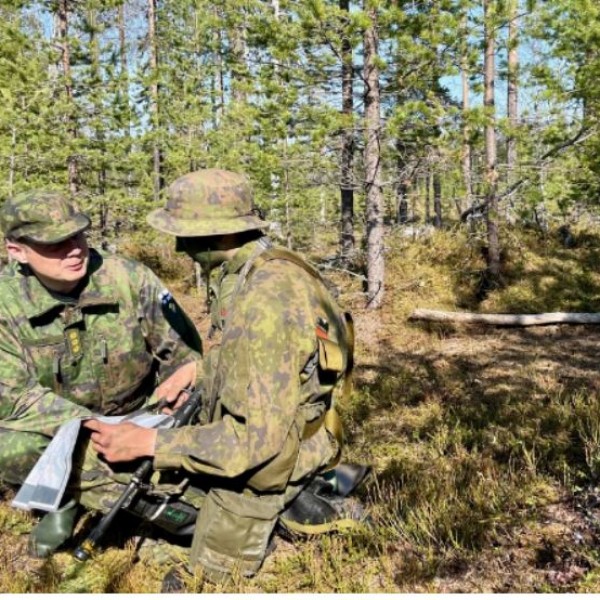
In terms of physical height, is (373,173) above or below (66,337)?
above

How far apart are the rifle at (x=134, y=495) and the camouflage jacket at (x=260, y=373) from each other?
0.26m

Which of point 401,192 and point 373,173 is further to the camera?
point 401,192

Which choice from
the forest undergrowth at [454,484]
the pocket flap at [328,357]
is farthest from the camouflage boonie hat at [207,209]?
the forest undergrowth at [454,484]

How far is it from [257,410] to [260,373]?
0.15 m

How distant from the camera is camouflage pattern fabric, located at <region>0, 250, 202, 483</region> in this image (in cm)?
290

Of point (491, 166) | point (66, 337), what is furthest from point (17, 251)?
point (491, 166)

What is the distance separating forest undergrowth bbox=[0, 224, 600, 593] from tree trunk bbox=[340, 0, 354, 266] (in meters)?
2.75

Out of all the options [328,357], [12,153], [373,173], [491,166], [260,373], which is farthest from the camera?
[12,153]

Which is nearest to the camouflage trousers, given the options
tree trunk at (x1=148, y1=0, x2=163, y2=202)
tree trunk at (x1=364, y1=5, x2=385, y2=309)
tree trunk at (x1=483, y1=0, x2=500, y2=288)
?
tree trunk at (x1=364, y1=5, x2=385, y2=309)

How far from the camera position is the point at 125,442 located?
2264mm

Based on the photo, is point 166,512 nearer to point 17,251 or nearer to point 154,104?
point 17,251

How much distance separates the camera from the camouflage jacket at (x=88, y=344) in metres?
2.94

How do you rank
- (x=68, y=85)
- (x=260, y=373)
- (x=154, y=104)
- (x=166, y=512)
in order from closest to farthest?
(x=260, y=373) → (x=166, y=512) → (x=68, y=85) → (x=154, y=104)

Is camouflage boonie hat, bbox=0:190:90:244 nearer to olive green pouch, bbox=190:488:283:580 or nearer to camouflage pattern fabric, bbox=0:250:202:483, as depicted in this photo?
camouflage pattern fabric, bbox=0:250:202:483
